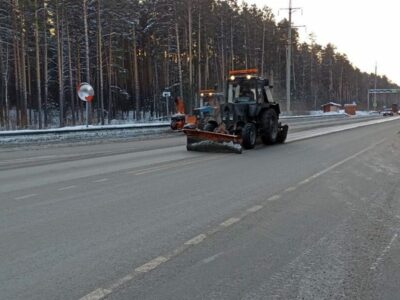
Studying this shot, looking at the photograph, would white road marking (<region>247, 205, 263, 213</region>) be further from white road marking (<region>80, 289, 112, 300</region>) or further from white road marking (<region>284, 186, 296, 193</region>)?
white road marking (<region>80, 289, 112, 300</region>)

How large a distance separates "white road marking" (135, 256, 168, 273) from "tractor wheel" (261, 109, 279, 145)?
1369 cm

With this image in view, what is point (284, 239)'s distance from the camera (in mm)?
5922

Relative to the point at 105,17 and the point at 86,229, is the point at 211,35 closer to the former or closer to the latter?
the point at 105,17

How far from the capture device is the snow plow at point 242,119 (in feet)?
54.3

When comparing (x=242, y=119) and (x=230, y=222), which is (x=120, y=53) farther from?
(x=230, y=222)

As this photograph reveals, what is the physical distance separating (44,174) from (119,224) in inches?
211

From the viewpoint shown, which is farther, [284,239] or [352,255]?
[284,239]

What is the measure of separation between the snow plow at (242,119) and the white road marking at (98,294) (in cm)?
1230

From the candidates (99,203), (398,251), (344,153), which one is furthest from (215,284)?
(344,153)

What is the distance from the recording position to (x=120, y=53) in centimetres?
5959

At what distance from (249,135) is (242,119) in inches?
32.9

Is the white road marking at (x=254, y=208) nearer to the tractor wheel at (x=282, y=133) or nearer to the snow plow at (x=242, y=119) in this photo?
the snow plow at (x=242, y=119)

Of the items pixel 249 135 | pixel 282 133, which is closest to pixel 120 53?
pixel 282 133

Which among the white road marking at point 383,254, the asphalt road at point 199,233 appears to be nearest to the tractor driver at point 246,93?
the asphalt road at point 199,233
